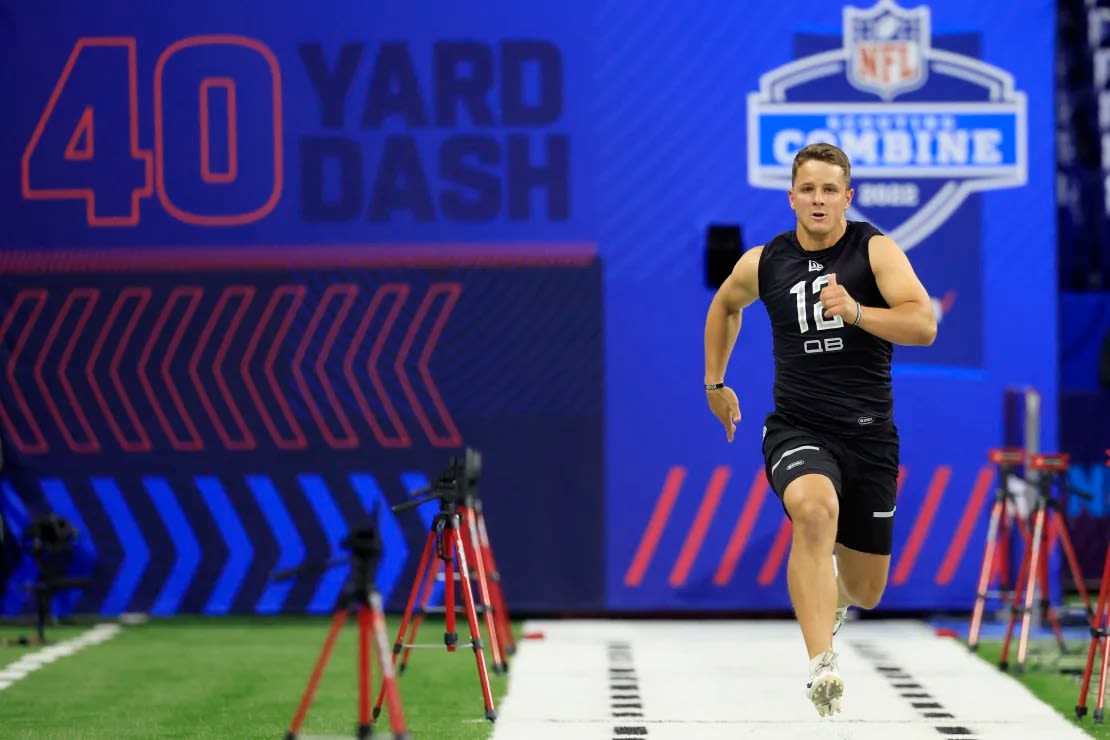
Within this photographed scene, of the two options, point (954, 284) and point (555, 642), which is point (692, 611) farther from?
point (954, 284)

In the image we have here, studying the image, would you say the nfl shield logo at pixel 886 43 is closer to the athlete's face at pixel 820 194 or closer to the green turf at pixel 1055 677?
the green turf at pixel 1055 677

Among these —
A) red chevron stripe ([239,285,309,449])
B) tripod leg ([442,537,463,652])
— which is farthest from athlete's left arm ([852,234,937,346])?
red chevron stripe ([239,285,309,449])

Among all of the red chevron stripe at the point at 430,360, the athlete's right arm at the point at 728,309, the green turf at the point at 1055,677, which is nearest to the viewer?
the athlete's right arm at the point at 728,309

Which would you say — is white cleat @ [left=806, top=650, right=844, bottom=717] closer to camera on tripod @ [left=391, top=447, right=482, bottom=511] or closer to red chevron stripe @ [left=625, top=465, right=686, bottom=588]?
camera on tripod @ [left=391, top=447, right=482, bottom=511]

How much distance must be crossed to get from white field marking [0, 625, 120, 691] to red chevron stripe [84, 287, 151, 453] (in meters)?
1.11

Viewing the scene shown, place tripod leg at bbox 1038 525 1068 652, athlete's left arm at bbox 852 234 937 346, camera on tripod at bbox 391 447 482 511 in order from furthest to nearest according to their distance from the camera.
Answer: tripod leg at bbox 1038 525 1068 652 → camera on tripod at bbox 391 447 482 511 → athlete's left arm at bbox 852 234 937 346

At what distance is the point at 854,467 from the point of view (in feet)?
20.8

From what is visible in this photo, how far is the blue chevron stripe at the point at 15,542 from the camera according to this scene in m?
10.5

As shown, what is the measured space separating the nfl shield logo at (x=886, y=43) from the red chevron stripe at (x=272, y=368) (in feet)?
11.9

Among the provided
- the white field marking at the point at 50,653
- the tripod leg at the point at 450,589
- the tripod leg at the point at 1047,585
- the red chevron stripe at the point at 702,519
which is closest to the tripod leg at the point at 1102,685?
the tripod leg at the point at 1047,585

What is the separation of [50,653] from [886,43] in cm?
596

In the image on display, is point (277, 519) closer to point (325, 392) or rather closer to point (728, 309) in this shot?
point (325, 392)

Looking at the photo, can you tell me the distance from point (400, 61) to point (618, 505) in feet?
9.80

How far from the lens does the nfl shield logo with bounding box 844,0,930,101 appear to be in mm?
10461
